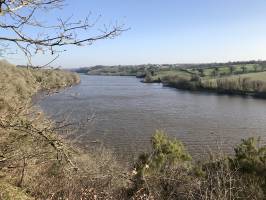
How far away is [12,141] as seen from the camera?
4098 mm

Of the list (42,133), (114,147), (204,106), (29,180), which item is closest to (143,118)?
(114,147)

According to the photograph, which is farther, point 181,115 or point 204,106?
point 204,106

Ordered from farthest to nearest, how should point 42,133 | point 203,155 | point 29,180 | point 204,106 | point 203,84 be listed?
point 203,84 → point 204,106 → point 203,155 → point 29,180 → point 42,133

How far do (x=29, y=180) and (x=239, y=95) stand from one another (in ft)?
183

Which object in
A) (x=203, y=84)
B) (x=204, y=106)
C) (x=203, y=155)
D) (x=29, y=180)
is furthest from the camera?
(x=203, y=84)

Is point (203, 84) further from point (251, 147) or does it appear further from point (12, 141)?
point (12, 141)

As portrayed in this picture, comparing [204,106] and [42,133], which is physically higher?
[42,133]

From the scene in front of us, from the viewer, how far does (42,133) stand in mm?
3527

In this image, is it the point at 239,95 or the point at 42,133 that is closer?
the point at 42,133

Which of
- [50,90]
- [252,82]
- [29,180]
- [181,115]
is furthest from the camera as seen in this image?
[252,82]

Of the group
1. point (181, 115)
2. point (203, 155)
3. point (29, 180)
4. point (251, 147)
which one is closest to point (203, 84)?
point (181, 115)

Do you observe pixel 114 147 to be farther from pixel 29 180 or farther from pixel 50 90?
pixel 50 90

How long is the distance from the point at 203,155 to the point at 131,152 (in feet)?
13.0

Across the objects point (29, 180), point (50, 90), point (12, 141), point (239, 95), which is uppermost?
point (50, 90)
